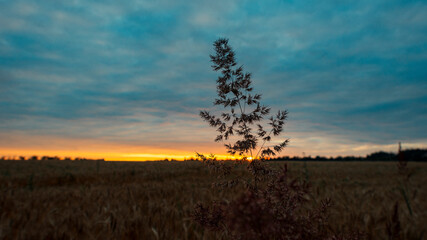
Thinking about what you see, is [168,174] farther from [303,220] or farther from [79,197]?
[303,220]

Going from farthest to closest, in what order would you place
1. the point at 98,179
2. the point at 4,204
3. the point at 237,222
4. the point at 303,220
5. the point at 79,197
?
the point at 98,179
the point at 79,197
the point at 4,204
the point at 303,220
the point at 237,222

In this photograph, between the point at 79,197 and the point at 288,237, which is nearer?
the point at 288,237

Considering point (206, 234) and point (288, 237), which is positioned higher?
point (288, 237)

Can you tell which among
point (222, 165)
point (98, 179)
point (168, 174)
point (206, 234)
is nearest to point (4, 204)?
point (206, 234)

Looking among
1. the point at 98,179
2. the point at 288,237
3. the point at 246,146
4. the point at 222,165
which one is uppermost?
the point at 246,146

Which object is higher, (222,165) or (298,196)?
(222,165)

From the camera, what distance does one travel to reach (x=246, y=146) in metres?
2.03

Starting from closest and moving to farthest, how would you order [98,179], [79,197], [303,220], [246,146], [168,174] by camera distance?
[303,220] < [246,146] < [79,197] < [98,179] < [168,174]

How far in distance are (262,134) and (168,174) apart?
12010 mm

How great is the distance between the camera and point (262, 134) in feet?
6.93

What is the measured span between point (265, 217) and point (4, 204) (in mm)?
Answer: 5907

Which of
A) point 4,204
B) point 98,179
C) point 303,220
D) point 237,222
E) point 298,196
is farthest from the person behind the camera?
point 98,179

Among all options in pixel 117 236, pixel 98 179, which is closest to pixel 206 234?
pixel 117 236

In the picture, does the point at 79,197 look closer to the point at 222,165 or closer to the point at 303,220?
the point at 222,165
